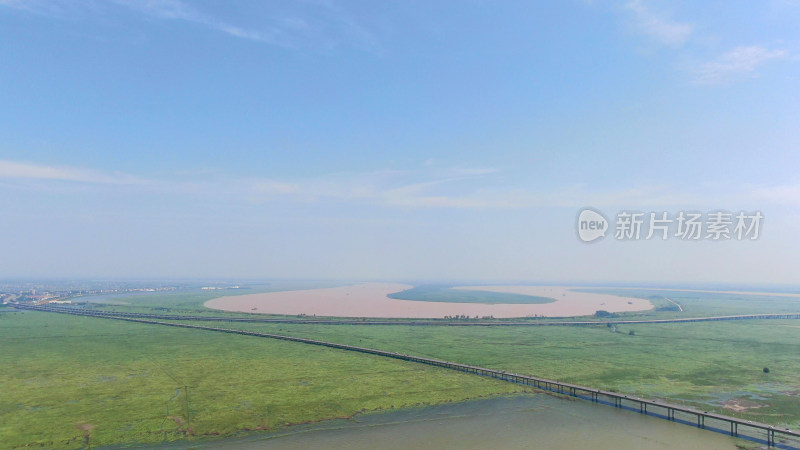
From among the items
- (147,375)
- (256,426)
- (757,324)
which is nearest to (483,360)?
(256,426)

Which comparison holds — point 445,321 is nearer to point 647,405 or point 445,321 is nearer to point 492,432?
point 647,405

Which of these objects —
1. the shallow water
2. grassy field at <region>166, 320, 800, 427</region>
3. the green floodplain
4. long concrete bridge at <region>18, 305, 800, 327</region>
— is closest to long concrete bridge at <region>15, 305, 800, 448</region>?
the shallow water

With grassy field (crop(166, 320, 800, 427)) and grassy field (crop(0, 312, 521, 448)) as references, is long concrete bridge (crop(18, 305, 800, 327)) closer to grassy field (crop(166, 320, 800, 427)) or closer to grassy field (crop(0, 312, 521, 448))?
grassy field (crop(166, 320, 800, 427))

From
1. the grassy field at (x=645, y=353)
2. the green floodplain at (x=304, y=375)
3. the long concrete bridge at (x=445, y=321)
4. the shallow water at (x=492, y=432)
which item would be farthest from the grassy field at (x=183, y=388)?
the long concrete bridge at (x=445, y=321)

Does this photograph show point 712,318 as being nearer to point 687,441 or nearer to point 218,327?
point 687,441

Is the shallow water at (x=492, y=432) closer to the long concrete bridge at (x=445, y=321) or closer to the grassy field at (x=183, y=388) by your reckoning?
the grassy field at (x=183, y=388)
